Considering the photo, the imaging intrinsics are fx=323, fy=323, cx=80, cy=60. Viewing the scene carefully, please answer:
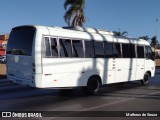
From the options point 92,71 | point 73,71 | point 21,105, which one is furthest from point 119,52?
point 21,105

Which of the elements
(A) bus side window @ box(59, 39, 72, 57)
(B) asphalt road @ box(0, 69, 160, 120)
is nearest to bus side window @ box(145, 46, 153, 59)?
(B) asphalt road @ box(0, 69, 160, 120)

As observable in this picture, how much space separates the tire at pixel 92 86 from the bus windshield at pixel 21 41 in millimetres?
3172

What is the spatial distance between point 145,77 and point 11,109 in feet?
32.3

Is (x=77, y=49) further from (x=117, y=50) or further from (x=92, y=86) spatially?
(x=117, y=50)

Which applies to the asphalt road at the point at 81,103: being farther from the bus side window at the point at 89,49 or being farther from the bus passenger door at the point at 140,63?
the bus passenger door at the point at 140,63

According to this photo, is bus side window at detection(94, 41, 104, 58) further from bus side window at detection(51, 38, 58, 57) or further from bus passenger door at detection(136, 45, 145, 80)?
bus passenger door at detection(136, 45, 145, 80)

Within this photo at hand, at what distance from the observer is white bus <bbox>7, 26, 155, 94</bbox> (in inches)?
448

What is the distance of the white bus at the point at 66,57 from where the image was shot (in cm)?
1137

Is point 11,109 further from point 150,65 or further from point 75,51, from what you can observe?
point 150,65

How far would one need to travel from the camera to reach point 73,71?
41.3 ft

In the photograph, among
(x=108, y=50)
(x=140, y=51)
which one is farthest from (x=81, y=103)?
(x=140, y=51)

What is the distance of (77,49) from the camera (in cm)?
1284

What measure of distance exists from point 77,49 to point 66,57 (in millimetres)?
769

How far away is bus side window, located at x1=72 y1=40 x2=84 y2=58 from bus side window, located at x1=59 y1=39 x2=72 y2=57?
0.73ft
